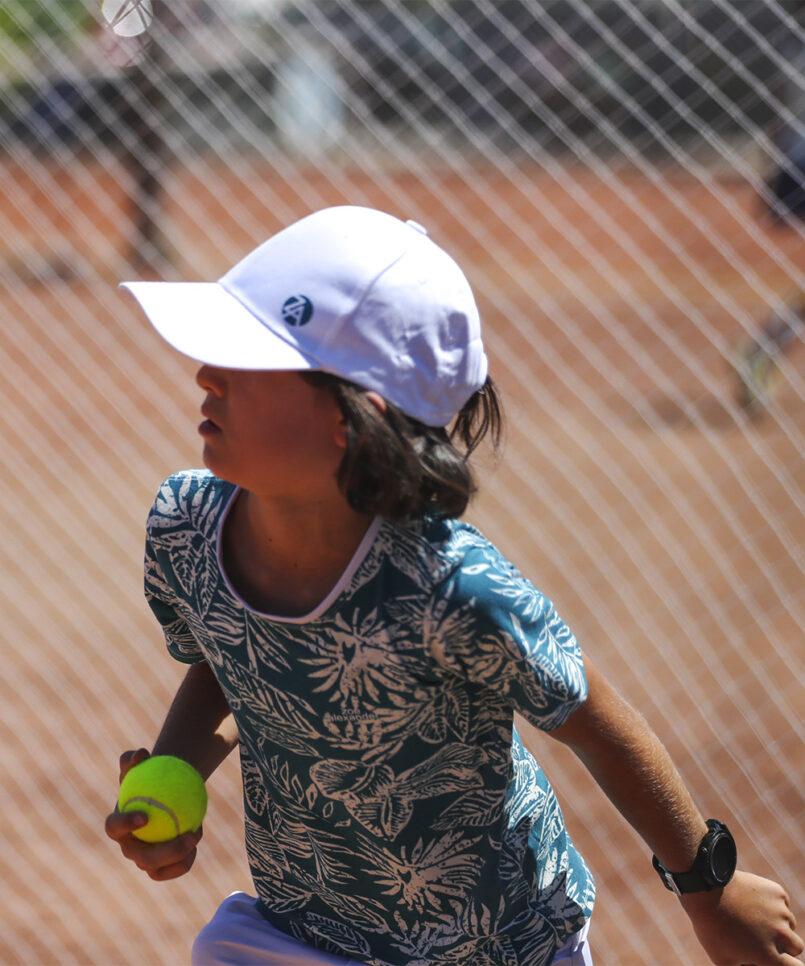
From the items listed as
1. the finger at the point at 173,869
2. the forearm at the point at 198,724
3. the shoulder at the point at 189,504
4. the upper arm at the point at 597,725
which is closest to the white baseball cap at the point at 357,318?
the shoulder at the point at 189,504

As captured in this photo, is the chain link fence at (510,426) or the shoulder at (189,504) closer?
the shoulder at (189,504)

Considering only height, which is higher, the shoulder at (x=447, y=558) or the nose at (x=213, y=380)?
the nose at (x=213, y=380)

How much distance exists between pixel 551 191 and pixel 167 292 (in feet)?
45.2

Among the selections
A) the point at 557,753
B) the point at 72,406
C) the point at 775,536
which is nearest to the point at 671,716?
the point at 557,753

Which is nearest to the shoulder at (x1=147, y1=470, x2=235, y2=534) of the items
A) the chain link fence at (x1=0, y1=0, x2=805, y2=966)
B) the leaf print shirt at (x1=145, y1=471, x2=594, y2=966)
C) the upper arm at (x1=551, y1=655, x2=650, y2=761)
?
the leaf print shirt at (x1=145, y1=471, x2=594, y2=966)

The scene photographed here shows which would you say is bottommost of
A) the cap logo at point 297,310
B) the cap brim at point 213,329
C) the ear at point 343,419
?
the ear at point 343,419

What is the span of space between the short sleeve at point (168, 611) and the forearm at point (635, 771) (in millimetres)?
533

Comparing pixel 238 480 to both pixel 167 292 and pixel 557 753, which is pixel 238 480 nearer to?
pixel 167 292

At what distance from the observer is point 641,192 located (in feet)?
47.8

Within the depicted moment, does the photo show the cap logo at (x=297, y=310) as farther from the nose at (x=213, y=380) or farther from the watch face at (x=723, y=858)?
the watch face at (x=723, y=858)

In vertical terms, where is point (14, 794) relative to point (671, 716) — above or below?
below

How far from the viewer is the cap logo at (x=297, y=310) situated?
4.21 ft

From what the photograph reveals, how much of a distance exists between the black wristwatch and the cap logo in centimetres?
75

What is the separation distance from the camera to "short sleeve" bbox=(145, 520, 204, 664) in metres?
1.52
